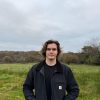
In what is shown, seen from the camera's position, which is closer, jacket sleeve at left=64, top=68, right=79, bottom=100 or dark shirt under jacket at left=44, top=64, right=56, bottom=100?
dark shirt under jacket at left=44, top=64, right=56, bottom=100

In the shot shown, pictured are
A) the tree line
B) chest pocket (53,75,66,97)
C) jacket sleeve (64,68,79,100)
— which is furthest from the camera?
the tree line

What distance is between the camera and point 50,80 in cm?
593

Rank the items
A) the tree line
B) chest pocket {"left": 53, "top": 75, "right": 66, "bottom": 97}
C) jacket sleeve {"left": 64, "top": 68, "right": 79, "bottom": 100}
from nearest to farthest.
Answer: chest pocket {"left": 53, "top": 75, "right": 66, "bottom": 97}, jacket sleeve {"left": 64, "top": 68, "right": 79, "bottom": 100}, the tree line

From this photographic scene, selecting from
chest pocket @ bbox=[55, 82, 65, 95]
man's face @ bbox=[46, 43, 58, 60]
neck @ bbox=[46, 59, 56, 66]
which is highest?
man's face @ bbox=[46, 43, 58, 60]

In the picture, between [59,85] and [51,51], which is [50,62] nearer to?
[51,51]

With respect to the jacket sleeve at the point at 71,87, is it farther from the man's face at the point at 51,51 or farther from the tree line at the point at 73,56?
the tree line at the point at 73,56

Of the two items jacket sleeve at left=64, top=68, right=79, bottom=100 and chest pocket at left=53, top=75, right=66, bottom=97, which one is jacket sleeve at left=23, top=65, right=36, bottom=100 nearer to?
chest pocket at left=53, top=75, right=66, bottom=97

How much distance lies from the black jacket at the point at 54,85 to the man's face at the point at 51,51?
0.63 feet

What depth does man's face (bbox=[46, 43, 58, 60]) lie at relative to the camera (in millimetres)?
5945

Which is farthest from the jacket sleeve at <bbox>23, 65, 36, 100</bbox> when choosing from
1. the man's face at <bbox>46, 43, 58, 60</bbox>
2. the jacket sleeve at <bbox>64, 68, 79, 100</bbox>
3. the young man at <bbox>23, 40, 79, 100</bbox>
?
the jacket sleeve at <bbox>64, 68, 79, 100</bbox>

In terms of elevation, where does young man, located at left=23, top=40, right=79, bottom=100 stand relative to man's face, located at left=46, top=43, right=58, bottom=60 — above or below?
below

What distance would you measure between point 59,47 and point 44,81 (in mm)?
608

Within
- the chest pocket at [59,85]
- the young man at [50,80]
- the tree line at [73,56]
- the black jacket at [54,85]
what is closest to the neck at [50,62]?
the young man at [50,80]

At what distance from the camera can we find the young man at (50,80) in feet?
19.5
